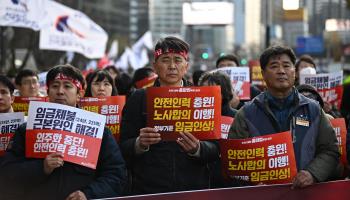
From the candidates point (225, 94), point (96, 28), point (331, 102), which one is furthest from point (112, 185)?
point (96, 28)

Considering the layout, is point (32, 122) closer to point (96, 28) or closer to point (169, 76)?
point (169, 76)

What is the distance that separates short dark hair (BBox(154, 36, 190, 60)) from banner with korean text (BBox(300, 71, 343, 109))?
4.18 meters

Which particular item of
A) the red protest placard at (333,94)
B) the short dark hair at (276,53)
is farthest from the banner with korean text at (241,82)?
the short dark hair at (276,53)

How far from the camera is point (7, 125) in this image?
6.03m

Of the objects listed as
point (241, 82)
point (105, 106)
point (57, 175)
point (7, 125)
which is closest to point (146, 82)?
point (241, 82)

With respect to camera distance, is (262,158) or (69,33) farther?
(69,33)

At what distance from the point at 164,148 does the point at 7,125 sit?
1826 millimetres

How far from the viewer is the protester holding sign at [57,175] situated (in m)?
4.45

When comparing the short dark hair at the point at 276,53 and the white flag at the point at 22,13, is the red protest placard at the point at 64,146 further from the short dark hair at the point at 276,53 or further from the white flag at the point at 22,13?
the white flag at the point at 22,13

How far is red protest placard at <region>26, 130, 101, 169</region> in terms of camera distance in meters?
4.50

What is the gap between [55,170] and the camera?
4.54 m

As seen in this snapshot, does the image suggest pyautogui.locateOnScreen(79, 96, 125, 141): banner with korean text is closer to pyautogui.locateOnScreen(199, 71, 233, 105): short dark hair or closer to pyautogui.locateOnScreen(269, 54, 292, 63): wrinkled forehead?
pyautogui.locateOnScreen(199, 71, 233, 105): short dark hair

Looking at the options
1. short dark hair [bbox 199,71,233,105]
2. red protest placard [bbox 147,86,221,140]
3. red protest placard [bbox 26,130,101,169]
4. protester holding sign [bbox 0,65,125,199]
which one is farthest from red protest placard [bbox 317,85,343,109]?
red protest placard [bbox 26,130,101,169]

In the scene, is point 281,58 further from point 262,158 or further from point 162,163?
point 162,163
